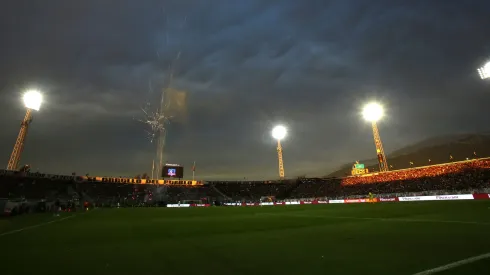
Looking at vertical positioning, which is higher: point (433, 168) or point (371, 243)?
point (433, 168)

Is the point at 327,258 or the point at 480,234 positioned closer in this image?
the point at 327,258

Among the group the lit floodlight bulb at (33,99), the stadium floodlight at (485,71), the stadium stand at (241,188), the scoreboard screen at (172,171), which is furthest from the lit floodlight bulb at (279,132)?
the lit floodlight bulb at (33,99)

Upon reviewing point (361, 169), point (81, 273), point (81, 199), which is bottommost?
point (81, 273)

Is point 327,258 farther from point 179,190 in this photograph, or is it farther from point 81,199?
point 179,190

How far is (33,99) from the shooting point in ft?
180

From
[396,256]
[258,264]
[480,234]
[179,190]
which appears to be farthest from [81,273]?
[179,190]

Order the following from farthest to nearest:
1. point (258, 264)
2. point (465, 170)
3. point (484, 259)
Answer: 1. point (465, 170)
2. point (258, 264)
3. point (484, 259)

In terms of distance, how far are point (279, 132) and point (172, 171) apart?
124ft

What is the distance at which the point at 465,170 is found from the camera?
5994 cm

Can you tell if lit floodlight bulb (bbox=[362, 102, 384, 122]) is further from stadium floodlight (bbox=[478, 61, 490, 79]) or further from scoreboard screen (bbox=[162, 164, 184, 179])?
scoreboard screen (bbox=[162, 164, 184, 179])

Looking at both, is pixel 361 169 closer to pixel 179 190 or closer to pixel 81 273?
pixel 179 190

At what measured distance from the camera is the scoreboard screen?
3492 inches

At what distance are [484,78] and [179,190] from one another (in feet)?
301

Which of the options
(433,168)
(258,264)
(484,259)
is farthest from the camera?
(433,168)
